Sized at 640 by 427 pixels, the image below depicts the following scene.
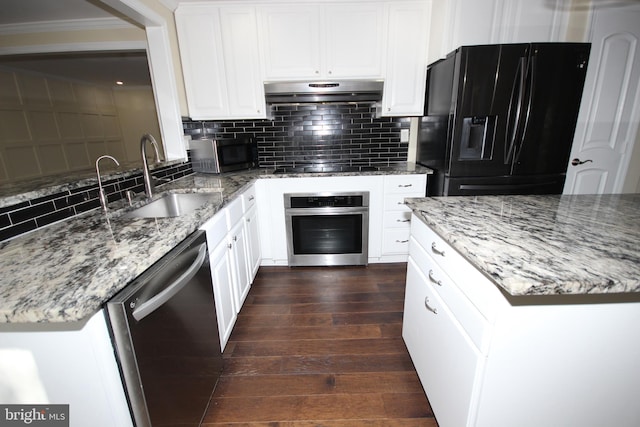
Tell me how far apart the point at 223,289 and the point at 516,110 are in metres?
2.49

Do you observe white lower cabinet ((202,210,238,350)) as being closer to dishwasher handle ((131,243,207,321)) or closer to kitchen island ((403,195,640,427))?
dishwasher handle ((131,243,207,321))

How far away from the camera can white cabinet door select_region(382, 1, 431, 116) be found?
242cm

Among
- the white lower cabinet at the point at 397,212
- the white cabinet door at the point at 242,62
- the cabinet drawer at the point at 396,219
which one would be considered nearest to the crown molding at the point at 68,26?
the white cabinet door at the point at 242,62

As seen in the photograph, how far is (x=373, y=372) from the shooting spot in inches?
60.5

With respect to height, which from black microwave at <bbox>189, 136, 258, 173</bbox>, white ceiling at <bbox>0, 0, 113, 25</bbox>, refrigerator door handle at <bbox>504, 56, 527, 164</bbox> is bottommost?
black microwave at <bbox>189, 136, 258, 173</bbox>

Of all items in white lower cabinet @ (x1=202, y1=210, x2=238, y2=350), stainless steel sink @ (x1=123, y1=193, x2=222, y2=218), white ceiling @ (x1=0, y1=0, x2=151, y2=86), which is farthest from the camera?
white ceiling @ (x1=0, y1=0, x2=151, y2=86)

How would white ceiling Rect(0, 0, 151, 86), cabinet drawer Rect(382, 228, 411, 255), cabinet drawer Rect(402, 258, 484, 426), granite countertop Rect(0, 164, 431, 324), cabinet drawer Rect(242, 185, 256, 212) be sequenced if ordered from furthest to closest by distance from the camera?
cabinet drawer Rect(382, 228, 411, 255), white ceiling Rect(0, 0, 151, 86), cabinet drawer Rect(242, 185, 256, 212), cabinet drawer Rect(402, 258, 484, 426), granite countertop Rect(0, 164, 431, 324)

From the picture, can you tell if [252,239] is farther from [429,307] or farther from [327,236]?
[429,307]

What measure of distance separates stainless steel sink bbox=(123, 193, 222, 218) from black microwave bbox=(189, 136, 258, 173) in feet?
2.06

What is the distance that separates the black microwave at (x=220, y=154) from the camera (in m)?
2.47

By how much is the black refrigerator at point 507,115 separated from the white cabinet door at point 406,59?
24 centimetres

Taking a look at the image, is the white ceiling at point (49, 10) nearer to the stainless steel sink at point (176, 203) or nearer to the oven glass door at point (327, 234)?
the stainless steel sink at point (176, 203)

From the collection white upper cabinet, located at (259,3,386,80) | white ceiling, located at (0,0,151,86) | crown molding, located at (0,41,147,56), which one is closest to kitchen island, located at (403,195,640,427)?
white upper cabinet, located at (259,3,386,80)

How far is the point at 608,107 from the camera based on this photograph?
7.89 feet
